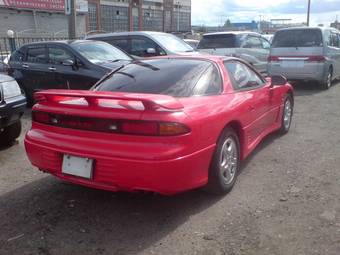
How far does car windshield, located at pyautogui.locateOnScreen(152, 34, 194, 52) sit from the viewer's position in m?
10.9

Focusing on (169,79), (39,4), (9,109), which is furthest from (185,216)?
(39,4)

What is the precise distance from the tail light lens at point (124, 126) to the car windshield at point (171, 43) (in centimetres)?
729

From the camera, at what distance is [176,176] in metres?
3.44

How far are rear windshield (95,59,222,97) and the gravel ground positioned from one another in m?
1.03

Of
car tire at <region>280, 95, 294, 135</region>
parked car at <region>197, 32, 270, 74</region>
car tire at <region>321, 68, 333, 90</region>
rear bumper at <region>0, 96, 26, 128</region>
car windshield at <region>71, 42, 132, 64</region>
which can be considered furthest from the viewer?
parked car at <region>197, 32, 270, 74</region>

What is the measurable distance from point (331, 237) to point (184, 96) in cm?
173

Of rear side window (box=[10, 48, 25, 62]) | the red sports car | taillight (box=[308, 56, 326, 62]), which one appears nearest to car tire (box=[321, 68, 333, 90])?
taillight (box=[308, 56, 326, 62])

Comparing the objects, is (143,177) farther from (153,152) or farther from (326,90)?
(326,90)

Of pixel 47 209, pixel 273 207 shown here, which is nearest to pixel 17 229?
pixel 47 209

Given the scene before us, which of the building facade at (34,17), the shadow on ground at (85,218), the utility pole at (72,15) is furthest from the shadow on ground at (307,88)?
the building facade at (34,17)

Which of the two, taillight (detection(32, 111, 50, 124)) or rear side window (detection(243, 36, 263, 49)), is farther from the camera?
rear side window (detection(243, 36, 263, 49))

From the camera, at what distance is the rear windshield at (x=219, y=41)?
1239 cm

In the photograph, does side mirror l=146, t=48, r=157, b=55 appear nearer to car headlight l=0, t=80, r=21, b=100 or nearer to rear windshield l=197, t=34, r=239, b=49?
rear windshield l=197, t=34, r=239, b=49

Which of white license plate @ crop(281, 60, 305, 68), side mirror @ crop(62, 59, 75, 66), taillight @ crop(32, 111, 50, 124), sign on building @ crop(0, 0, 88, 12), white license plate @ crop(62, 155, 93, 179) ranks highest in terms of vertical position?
sign on building @ crop(0, 0, 88, 12)
